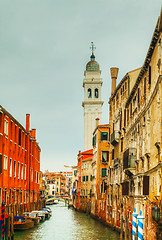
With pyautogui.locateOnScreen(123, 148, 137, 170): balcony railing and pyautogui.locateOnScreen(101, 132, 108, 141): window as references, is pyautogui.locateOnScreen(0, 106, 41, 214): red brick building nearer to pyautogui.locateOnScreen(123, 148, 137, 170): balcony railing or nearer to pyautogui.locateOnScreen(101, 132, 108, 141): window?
pyautogui.locateOnScreen(101, 132, 108, 141): window

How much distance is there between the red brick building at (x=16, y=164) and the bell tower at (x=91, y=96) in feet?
157

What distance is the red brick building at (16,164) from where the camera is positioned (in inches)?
1288

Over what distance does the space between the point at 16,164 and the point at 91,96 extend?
6622 centimetres

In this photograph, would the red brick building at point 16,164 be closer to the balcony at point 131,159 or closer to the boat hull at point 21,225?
the boat hull at point 21,225

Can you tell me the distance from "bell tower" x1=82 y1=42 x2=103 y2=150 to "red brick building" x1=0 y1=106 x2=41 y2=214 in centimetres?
4784

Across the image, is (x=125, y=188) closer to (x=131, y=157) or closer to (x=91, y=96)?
(x=131, y=157)

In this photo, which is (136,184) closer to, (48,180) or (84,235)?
(84,235)

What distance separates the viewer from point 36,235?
111ft

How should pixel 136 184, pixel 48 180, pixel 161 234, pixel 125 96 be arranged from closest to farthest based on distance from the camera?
1. pixel 161 234
2. pixel 136 184
3. pixel 125 96
4. pixel 48 180

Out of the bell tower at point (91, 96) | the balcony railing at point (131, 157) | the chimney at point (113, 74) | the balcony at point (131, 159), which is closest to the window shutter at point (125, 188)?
the balcony at point (131, 159)

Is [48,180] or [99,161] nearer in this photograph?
[99,161]

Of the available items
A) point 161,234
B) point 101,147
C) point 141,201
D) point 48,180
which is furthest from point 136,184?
point 48,180

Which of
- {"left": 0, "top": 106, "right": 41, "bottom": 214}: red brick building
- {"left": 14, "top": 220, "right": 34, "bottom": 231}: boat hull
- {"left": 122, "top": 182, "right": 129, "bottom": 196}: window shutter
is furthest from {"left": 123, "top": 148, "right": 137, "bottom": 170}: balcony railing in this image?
{"left": 14, "top": 220, "right": 34, "bottom": 231}: boat hull

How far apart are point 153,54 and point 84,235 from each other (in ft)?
63.0
